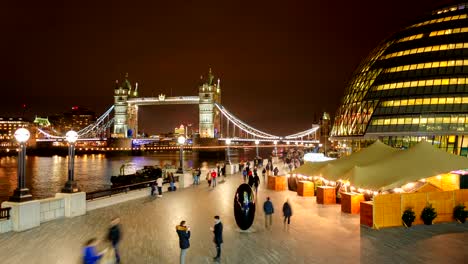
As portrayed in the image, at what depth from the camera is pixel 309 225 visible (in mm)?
17250

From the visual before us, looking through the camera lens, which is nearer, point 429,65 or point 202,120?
point 429,65

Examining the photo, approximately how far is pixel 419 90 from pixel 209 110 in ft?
398

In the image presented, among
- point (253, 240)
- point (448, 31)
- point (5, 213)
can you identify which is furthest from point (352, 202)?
point (448, 31)

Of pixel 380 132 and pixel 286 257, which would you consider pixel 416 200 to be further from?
pixel 380 132

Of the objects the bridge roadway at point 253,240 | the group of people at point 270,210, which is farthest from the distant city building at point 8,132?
the group of people at point 270,210

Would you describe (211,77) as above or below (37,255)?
above

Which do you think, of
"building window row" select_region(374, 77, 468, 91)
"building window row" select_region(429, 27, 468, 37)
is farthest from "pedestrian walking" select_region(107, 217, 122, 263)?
"building window row" select_region(429, 27, 468, 37)

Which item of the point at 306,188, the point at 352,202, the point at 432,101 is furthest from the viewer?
the point at 432,101

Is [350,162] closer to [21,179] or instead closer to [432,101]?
[21,179]

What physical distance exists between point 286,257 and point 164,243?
14.0ft

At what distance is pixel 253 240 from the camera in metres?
14.9

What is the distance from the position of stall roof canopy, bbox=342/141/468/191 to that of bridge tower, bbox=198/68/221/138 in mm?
145810

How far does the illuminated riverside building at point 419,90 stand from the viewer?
169 feet

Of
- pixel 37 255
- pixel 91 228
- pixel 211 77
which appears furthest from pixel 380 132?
pixel 211 77
